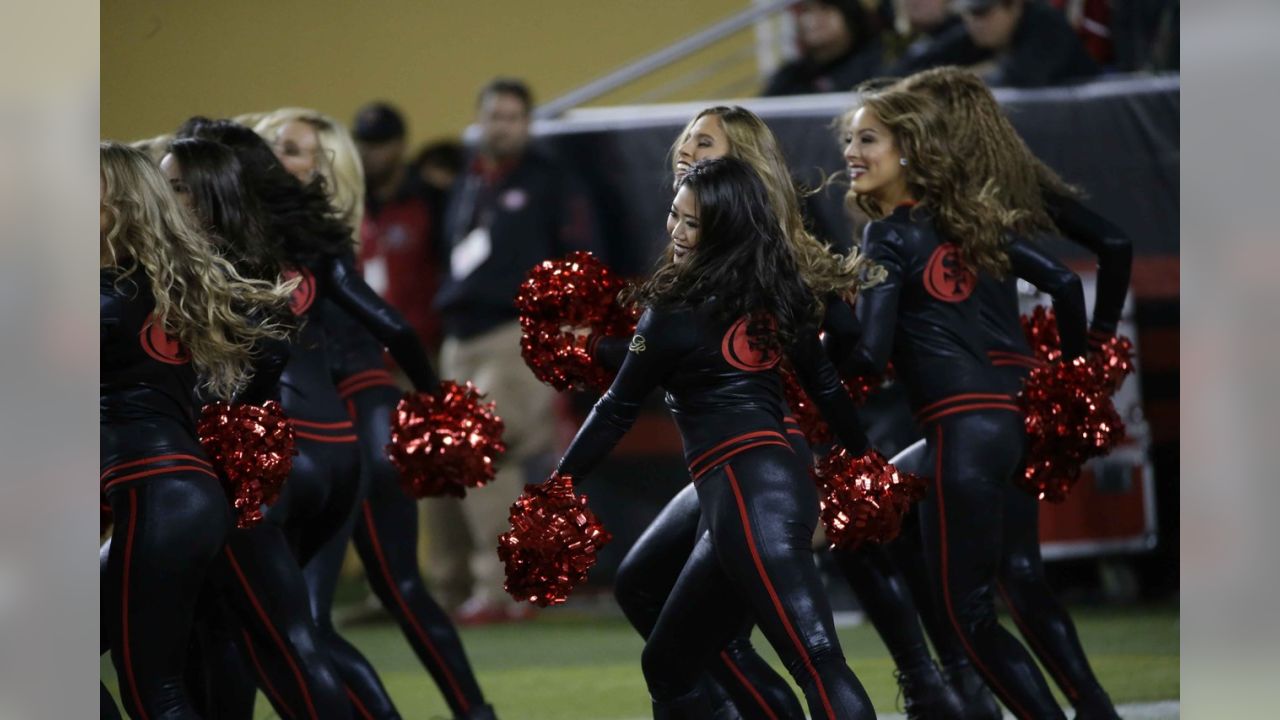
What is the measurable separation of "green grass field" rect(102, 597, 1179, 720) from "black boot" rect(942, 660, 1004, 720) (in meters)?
0.56

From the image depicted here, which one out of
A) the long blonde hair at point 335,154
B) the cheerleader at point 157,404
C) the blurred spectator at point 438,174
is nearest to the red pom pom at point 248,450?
the cheerleader at point 157,404

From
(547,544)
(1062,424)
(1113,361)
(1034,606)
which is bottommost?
(1034,606)

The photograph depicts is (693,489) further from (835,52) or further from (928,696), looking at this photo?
(835,52)

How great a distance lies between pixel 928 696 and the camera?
14.6 feet

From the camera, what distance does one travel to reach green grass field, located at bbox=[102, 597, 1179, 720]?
5.43 m

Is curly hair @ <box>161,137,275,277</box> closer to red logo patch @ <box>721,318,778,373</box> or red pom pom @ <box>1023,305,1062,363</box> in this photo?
red logo patch @ <box>721,318,778,373</box>

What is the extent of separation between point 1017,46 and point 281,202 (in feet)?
10.7

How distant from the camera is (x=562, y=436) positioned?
23.6 feet

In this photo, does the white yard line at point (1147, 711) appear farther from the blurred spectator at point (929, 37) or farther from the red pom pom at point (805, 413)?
the blurred spectator at point (929, 37)

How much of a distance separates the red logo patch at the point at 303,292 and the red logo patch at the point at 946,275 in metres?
1.48

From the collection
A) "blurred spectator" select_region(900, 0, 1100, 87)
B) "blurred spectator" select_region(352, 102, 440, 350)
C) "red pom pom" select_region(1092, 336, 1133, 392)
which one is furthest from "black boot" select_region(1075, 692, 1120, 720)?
"blurred spectator" select_region(352, 102, 440, 350)

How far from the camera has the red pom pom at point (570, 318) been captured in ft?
13.5

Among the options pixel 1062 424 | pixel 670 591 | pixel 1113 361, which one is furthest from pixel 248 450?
pixel 1113 361

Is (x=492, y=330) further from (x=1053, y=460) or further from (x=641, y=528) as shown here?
(x=1053, y=460)
